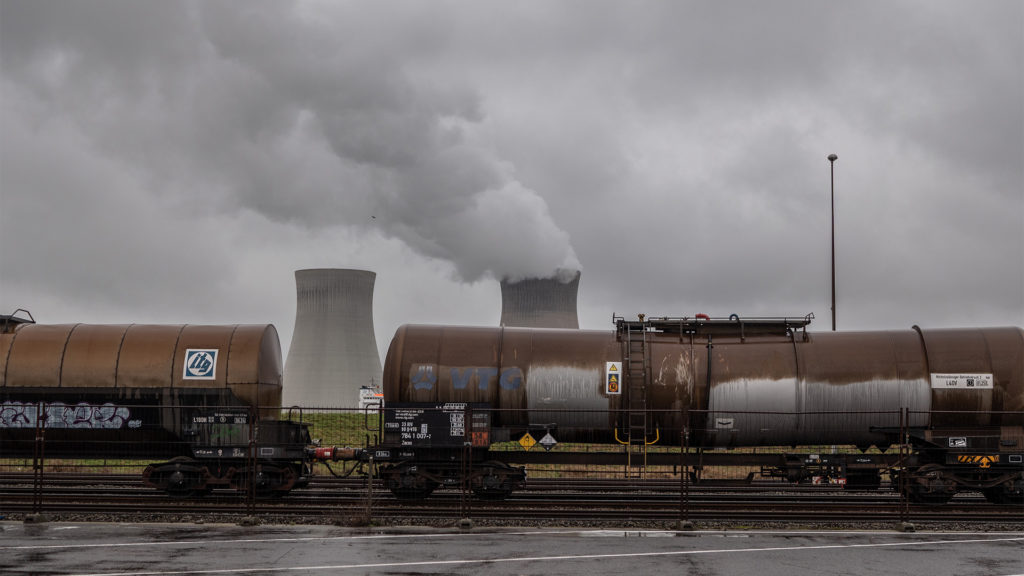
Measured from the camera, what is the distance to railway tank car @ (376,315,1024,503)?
58.1ft

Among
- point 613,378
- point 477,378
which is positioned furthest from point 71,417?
point 613,378

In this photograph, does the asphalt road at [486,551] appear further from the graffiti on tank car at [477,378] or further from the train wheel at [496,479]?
the graffiti on tank car at [477,378]

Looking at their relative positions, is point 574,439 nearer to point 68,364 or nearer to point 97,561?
point 97,561

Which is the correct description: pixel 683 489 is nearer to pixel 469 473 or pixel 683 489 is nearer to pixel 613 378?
pixel 613 378

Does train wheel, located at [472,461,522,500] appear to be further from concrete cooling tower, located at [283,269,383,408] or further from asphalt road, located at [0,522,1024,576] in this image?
concrete cooling tower, located at [283,269,383,408]

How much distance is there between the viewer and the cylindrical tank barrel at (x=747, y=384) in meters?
17.8

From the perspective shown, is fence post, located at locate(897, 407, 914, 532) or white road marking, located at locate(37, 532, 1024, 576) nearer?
white road marking, located at locate(37, 532, 1024, 576)

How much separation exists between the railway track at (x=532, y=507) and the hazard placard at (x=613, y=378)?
75.1 inches

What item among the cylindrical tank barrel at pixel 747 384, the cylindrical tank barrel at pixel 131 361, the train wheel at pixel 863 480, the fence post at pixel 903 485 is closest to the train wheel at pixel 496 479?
the cylindrical tank barrel at pixel 747 384

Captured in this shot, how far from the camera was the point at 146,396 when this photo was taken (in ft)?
61.7

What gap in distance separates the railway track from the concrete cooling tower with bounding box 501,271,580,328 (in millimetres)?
28194

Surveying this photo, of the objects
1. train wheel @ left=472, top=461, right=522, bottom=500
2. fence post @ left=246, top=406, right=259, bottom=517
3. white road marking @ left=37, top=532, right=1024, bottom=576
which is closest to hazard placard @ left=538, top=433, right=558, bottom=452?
train wheel @ left=472, top=461, right=522, bottom=500

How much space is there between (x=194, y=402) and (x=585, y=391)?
813 centimetres

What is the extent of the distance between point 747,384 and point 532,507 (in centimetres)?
491
